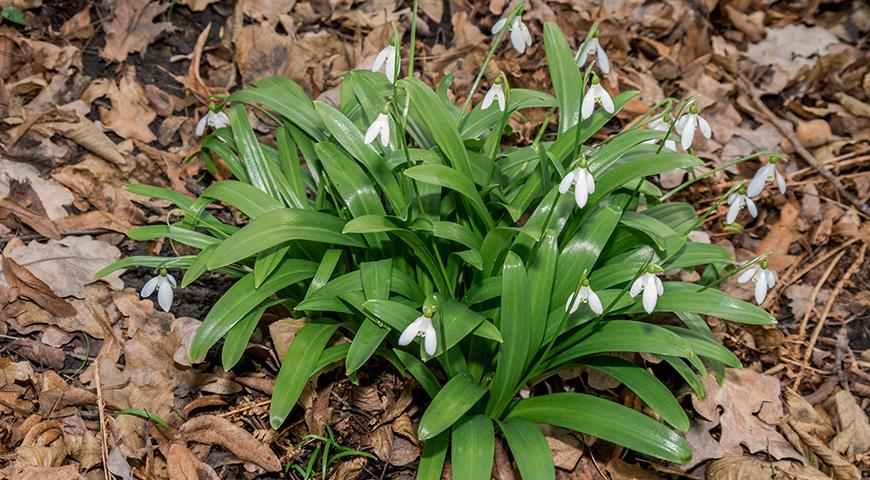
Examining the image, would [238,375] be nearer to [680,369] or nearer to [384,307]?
[384,307]

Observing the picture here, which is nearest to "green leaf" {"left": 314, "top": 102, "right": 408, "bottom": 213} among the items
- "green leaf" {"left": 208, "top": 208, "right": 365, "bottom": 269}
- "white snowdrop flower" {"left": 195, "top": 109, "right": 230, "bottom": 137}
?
"green leaf" {"left": 208, "top": 208, "right": 365, "bottom": 269}

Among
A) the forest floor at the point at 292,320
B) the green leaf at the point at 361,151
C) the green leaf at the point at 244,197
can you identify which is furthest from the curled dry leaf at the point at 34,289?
the green leaf at the point at 361,151

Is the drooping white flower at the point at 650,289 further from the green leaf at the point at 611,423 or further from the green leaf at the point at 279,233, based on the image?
the green leaf at the point at 279,233

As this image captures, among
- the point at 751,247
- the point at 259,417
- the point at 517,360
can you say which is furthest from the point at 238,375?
the point at 751,247

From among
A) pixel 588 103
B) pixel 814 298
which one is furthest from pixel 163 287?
pixel 814 298

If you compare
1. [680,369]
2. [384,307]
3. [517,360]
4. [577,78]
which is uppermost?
[577,78]

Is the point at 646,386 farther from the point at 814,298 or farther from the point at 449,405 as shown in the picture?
the point at 814,298
